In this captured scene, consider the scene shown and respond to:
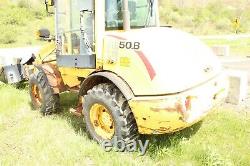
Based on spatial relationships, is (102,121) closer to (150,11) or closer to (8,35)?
(150,11)

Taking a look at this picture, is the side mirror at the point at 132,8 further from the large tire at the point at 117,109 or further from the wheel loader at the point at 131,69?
the large tire at the point at 117,109

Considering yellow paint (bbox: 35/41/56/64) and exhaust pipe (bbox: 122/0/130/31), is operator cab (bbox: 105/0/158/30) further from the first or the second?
yellow paint (bbox: 35/41/56/64)

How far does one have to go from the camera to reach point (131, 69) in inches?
200

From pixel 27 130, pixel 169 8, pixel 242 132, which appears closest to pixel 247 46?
pixel 242 132

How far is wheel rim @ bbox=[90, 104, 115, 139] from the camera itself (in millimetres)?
5609

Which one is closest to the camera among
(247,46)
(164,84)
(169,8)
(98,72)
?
(164,84)

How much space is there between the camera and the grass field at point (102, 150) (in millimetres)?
5199

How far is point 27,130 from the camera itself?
21.2ft

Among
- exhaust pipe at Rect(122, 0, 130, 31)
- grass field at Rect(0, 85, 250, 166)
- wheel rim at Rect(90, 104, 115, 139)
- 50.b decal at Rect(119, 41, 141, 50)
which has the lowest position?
grass field at Rect(0, 85, 250, 166)

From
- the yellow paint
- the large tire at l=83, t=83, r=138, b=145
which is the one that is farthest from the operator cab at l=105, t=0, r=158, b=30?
the yellow paint

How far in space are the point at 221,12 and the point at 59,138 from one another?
2953cm

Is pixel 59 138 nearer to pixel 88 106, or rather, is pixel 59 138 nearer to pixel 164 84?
pixel 88 106

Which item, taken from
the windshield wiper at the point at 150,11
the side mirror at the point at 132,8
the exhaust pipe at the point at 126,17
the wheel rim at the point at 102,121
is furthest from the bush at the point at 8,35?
the exhaust pipe at the point at 126,17

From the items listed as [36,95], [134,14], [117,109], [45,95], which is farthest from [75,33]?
[36,95]
